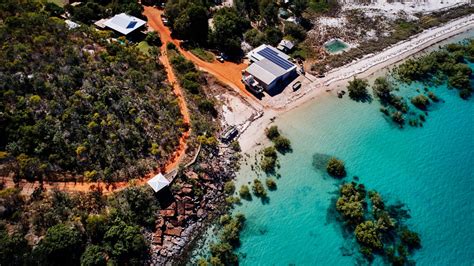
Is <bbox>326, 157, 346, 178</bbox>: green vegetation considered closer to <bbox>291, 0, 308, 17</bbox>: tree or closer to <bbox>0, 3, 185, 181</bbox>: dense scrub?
<bbox>0, 3, 185, 181</bbox>: dense scrub

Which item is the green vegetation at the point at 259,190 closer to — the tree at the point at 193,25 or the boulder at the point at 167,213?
the boulder at the point at 167,213

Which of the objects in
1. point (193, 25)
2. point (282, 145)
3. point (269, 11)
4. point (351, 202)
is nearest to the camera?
point (351, 202)

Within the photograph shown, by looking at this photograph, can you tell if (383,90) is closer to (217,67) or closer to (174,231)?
(217,67)

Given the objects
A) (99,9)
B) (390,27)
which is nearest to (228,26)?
(99,9)

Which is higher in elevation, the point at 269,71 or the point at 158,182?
the point at 269,71

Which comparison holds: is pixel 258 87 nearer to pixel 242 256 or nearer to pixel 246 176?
pixel 246 176

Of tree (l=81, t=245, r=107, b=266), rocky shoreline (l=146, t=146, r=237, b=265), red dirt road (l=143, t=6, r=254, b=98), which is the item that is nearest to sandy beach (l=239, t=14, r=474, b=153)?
rocky shoreline (l=146, t=146, r=237, b=265)

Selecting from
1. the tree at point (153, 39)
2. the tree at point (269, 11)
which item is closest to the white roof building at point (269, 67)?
the tree at point (269, 11)
